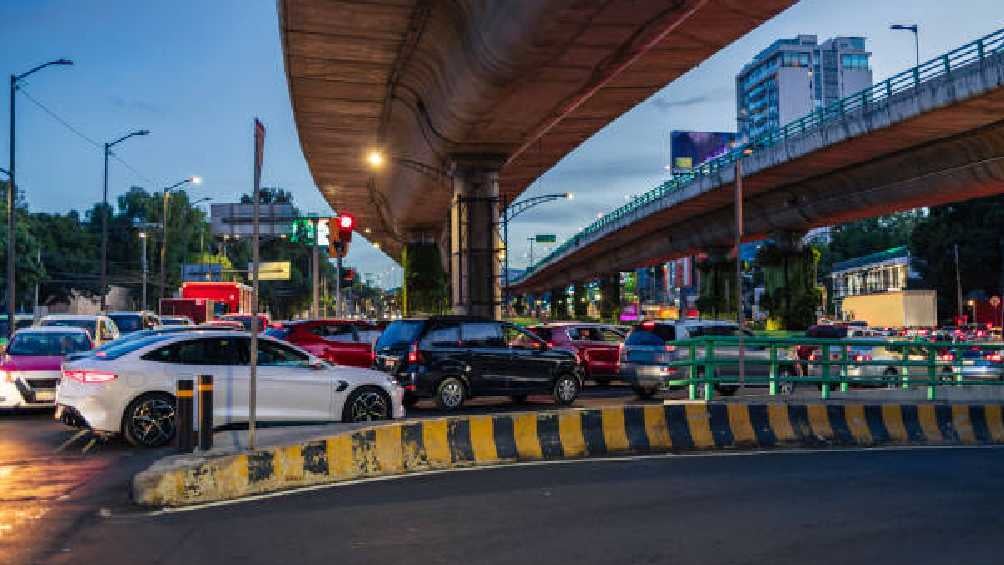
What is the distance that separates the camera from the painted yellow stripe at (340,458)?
35.7ft

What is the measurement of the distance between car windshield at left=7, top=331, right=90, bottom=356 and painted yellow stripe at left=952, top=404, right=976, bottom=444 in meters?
15.4

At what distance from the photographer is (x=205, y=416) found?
35.6 ft

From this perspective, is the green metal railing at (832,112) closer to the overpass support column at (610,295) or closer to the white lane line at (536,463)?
the white lane line at (536,463)

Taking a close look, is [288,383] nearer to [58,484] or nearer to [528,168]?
[58,484]

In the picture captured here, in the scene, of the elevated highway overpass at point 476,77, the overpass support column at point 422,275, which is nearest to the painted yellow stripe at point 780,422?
the elevated highway overpass at point 476,77

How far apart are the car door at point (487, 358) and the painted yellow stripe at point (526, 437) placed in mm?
6728

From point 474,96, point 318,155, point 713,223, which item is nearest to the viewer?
point 474,96

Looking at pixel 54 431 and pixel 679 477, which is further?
pixel 54 431

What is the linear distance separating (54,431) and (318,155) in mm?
31391

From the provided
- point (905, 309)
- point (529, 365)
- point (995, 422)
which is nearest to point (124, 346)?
point (529, 365)

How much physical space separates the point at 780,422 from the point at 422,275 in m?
54.8

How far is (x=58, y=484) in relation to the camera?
34.9 ft

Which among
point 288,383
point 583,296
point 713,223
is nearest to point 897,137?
point 713,223

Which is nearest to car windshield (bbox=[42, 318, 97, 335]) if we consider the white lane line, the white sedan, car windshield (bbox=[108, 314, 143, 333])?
car windshield (bbox=[108, 314, 143, 333])
